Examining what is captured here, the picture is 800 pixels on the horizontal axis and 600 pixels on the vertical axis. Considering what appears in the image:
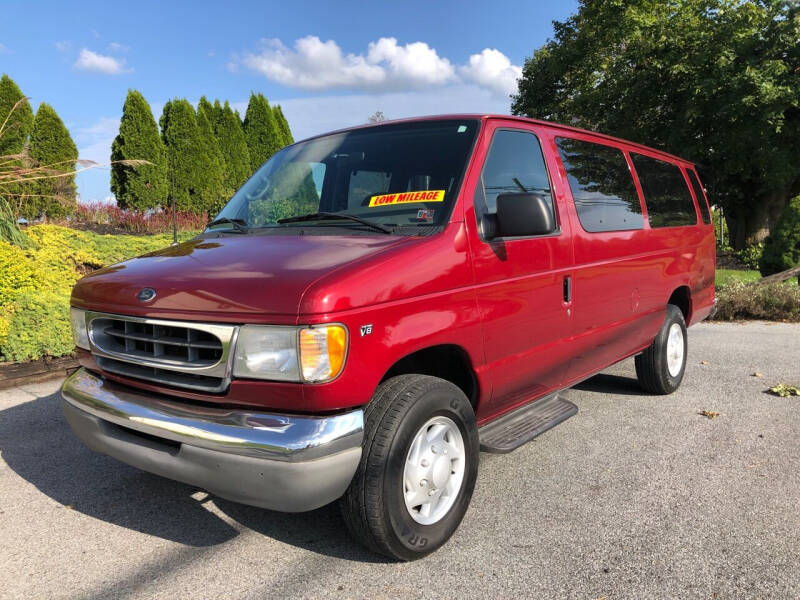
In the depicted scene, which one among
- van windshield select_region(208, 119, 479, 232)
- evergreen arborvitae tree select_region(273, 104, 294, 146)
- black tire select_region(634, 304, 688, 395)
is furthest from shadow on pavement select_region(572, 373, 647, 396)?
evergreen arborvitae tree select_region(273, 104, 294, 146)

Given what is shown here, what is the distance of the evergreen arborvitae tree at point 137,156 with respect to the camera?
16547 mm

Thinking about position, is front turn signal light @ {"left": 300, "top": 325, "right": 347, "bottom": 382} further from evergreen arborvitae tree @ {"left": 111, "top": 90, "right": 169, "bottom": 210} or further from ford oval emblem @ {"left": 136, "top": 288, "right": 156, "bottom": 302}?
evergreen arborvitae tree @ {"left": 111, "top": 90, "right": 169, "bottom": 210}

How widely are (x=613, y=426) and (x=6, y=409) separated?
15.7 ft

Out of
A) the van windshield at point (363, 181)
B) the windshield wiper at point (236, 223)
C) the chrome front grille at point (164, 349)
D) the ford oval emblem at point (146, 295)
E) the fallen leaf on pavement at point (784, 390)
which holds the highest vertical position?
the van windshield at point (363, 181)

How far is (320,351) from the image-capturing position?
88.2 inches

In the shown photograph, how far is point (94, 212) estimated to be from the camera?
567 inches

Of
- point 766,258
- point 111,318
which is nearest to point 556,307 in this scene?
point 111,318

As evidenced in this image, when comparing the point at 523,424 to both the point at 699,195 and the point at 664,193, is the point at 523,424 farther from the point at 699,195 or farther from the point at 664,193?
the point at 699,195

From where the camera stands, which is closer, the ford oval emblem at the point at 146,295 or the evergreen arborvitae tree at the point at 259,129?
the ford oval emblem at the point at 146,295

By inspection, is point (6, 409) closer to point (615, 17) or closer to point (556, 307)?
point (556, 307)

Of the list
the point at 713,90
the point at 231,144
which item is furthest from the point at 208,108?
the point at 713,90

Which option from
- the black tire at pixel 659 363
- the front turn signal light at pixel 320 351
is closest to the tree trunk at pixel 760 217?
the black tire at pixel 659 363

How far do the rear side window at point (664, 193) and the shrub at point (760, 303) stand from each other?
4.16 metres

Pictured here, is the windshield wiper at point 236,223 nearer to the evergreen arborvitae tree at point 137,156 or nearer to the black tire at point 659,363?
the black tire at point 659,363
